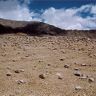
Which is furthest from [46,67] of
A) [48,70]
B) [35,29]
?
[35,29]

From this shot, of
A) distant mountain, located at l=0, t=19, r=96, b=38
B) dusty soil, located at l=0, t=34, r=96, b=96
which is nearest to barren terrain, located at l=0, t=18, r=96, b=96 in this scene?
dusty soil, located at l=0, t=34, r=96, b=96

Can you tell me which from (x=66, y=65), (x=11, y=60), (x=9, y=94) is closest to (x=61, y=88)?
(x=9, y=94)

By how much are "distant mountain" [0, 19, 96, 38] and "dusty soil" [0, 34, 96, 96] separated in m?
9.09

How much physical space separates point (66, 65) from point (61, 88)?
2605mm

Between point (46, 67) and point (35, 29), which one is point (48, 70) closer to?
point (46, 67)

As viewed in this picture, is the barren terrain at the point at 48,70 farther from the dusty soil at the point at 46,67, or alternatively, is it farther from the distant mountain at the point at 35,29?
the distant mountain at the point at 35,29

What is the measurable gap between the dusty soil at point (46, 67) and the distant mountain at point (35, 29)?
909cm

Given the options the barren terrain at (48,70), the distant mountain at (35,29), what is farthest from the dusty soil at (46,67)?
the distant mountain at (35,29)

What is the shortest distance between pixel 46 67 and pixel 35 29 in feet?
54.1

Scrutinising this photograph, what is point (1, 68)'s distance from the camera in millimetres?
11297

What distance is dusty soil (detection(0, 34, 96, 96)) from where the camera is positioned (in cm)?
909

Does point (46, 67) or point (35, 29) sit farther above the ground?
point (35, 29)

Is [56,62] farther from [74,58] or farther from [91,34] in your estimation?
[91,34]

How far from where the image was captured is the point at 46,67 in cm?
1162
